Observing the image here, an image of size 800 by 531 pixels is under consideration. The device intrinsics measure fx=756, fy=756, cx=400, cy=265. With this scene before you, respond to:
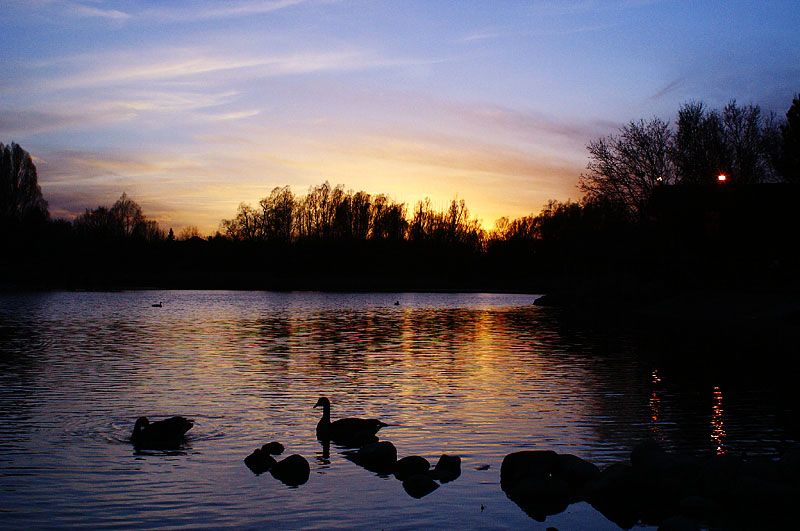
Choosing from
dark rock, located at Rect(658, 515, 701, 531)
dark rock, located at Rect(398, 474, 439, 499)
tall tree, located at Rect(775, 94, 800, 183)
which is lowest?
dark rock, located at Rect(398, 474, 439, 499)

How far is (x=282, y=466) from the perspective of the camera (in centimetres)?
1005

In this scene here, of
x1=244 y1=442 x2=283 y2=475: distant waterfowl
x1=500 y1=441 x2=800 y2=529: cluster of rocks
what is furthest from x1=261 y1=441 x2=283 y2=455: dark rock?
x1=500 y1=441 x2=800 y2=529: cluster of rocks

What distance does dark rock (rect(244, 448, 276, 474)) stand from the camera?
10.3 meters

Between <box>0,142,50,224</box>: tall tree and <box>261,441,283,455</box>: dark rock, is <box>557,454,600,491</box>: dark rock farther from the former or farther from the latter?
<box>0,142,50,224</box>: tall tree

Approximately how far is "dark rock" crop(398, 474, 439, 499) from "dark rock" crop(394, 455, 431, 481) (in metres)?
0.36

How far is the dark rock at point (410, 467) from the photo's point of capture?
33.1ft

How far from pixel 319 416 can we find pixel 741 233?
39780 millimetres

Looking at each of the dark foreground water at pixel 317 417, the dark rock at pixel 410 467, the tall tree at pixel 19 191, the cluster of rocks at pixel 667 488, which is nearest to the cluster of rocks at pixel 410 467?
the dark rock at pixel 410 467

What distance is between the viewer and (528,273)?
11619cm

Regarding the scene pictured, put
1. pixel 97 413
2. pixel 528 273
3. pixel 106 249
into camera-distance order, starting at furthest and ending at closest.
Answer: pixel 528 273
pixel 106 249
pixel 97 413

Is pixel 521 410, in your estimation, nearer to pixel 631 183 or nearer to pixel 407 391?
pixel 407 391

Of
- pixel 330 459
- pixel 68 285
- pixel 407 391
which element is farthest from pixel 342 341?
pixel 68 285

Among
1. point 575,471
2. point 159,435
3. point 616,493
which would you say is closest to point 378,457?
point 575,471

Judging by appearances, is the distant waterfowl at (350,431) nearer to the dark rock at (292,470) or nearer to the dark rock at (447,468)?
the dark rock at (447,468)
